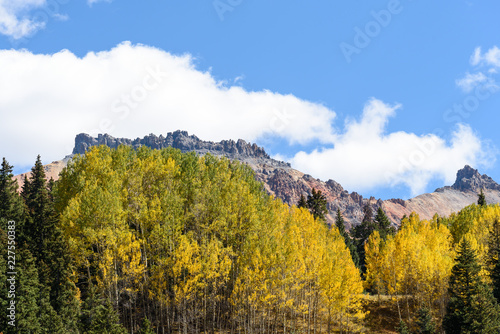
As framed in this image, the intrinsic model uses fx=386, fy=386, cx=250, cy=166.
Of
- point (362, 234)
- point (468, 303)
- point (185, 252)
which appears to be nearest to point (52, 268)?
point (185, 252)

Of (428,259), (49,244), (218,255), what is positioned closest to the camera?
(49,244)

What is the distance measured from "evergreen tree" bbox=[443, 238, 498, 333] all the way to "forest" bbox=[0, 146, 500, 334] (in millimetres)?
114

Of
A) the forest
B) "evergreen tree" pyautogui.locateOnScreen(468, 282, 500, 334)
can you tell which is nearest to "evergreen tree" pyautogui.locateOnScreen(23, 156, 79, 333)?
the forest

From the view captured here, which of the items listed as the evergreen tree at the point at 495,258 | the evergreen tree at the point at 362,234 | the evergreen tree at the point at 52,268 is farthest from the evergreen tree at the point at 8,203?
the evergreen tree at the point at 362,234

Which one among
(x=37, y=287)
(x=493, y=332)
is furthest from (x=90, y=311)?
(x=493, y=332)

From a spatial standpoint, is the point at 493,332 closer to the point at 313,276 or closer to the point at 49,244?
the point at 313,276

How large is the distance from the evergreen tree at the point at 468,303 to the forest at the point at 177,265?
0.37 ft

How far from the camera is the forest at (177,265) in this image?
3466 cm

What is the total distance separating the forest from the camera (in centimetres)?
3466

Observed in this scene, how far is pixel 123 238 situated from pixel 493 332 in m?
38.8

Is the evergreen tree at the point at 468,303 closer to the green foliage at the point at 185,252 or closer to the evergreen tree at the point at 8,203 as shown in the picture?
the green foliage at the point at 185,252

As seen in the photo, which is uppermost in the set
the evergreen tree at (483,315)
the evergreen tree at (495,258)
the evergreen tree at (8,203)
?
the evergreen tree at (8,203)

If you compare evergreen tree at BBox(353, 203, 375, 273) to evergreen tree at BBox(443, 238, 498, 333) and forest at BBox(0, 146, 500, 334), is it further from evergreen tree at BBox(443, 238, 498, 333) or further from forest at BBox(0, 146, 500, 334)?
evergreen tree at BBox(443, 238, 498, 333)

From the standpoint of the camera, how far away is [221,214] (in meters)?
44.3
